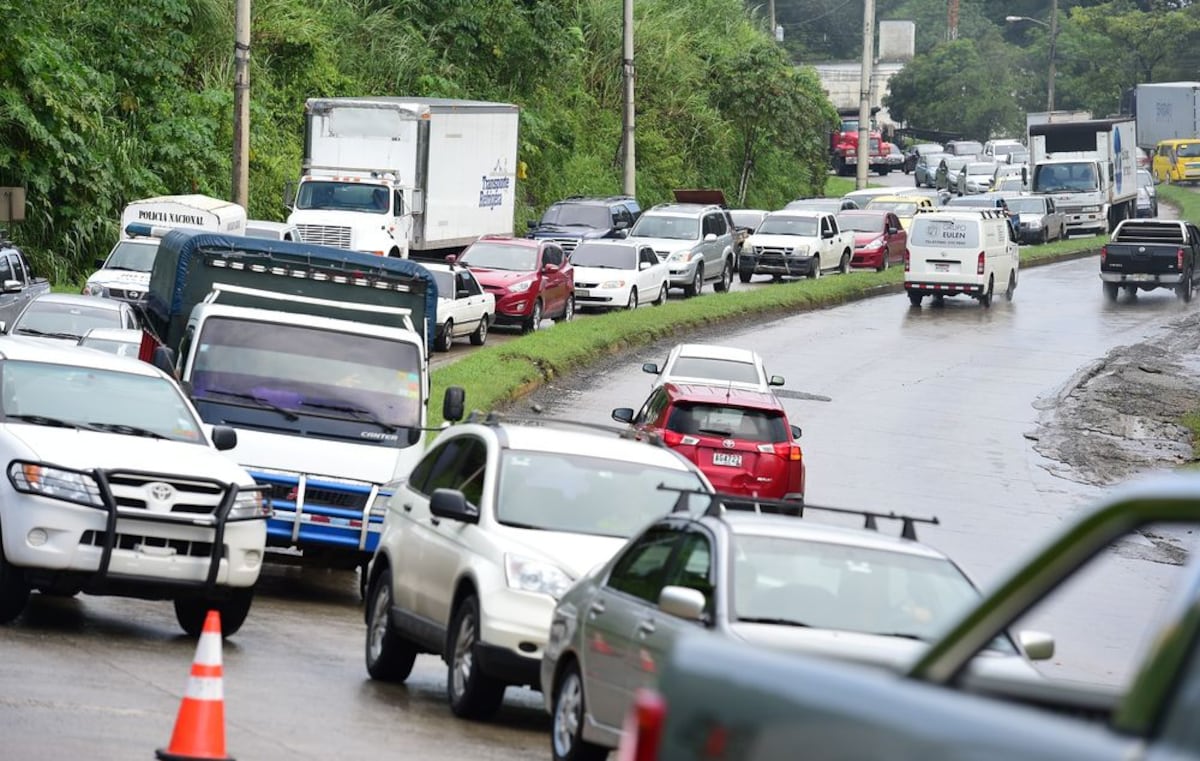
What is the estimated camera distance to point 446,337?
3478 cm

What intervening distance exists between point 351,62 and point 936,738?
183ft

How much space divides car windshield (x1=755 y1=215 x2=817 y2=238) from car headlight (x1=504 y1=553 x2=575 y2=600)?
134 ft

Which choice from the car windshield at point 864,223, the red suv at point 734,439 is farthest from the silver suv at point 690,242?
the red suv at point 734,439

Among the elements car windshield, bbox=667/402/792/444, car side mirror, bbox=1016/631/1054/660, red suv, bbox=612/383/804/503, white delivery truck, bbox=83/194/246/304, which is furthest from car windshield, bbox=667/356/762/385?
car side mirror, bbox=1016/631/1054/660

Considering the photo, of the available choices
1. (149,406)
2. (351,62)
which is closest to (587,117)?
(351,62)

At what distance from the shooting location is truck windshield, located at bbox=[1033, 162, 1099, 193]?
68750 mm

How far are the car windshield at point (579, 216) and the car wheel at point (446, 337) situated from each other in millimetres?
16395

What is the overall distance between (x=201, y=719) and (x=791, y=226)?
1740 inches

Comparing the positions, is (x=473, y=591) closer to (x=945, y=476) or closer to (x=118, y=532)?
(x=118, y=532)

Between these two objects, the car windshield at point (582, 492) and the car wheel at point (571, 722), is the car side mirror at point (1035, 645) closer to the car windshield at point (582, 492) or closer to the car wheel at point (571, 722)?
the car wheel at point (571, 722)

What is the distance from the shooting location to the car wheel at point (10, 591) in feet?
42.0

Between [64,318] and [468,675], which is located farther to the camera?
[64,318]

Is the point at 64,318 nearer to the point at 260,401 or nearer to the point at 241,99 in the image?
the point at 241,99

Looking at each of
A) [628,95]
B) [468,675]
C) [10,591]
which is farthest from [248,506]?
[628,95]
